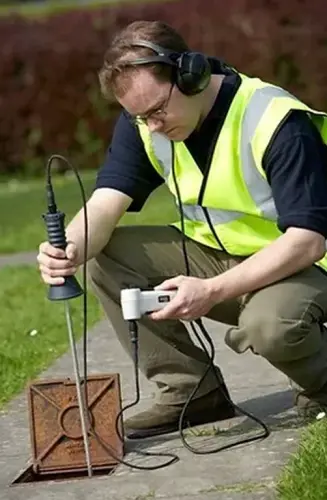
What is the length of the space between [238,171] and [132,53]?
0.54 m

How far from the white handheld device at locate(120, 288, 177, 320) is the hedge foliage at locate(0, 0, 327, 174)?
13.5 meters

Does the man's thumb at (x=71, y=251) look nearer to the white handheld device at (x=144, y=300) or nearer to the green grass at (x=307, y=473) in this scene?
the white handheld device at (x=144, y=300)

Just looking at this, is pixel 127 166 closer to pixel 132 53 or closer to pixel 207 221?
pixel 207 221

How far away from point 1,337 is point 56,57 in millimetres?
12486

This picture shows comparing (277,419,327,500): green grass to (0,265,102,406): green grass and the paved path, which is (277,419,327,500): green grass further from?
(0,265,102,406): green grass

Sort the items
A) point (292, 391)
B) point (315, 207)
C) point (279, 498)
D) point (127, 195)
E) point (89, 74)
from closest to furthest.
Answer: point (279, 498), point (315, 207), point (127, 195), point (292, 391), point (89, 74)

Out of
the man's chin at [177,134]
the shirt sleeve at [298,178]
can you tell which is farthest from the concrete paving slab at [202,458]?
the man's chin at [177,134]

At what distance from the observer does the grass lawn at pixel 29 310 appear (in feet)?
19.9

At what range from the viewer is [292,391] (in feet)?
17.2

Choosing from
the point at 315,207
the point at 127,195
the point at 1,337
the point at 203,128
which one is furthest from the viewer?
the point at 1,337

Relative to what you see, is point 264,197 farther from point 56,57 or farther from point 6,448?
point 56,57

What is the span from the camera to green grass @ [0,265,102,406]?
5.95 metres

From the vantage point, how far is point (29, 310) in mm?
7645

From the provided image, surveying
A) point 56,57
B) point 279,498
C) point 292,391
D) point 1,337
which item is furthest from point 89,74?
point 279,498
